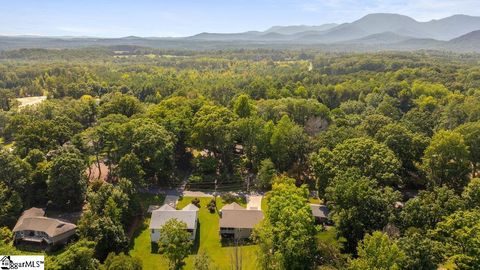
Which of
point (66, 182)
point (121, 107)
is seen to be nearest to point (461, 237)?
point (66, 182)

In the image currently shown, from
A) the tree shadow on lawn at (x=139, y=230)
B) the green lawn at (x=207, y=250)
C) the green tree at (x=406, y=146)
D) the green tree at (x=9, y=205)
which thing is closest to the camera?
the green lawn at (x=207, y=250)

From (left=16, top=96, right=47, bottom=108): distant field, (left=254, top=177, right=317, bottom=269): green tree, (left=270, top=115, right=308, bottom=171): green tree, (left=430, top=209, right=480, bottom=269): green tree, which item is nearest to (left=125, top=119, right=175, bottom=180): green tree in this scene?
(left=270, top=115, right=308, bottom=171): green tree

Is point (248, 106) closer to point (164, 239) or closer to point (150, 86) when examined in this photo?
point (164, 239)

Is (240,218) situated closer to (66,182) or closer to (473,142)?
(66,182)

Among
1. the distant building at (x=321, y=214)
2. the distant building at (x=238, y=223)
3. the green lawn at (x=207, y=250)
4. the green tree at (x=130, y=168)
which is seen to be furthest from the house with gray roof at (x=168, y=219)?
the distant building at (x=321, y=214)

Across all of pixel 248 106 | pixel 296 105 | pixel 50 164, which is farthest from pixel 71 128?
pixel 296 105

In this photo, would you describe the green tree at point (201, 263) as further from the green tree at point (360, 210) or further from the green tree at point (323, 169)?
the green tree at point (323, 169)
